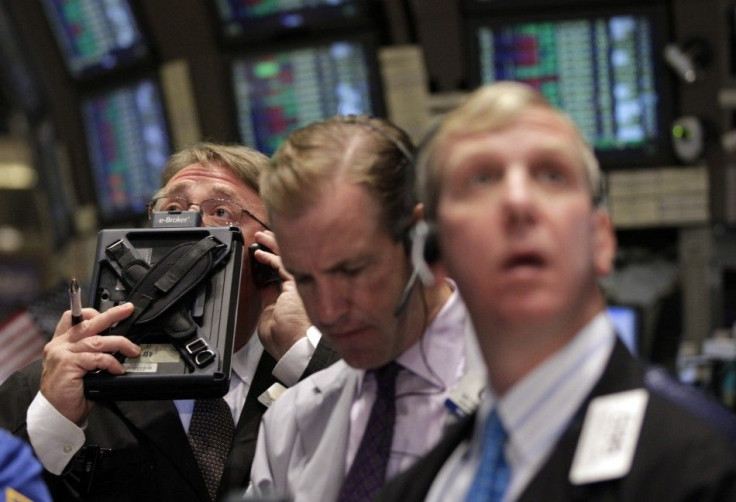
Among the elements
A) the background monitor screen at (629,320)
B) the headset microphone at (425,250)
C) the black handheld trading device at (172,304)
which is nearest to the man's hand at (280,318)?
the black handheld trading device at (172,304)

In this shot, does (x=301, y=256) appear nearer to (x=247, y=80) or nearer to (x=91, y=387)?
(x=91, y=387)

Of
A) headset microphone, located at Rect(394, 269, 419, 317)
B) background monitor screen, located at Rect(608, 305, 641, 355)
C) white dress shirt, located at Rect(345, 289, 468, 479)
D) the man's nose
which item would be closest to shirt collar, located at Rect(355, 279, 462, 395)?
white dress shirt, located at Rect(345, 289, 468, 479)

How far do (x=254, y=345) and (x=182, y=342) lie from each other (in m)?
0.35

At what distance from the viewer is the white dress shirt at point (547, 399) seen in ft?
4.19

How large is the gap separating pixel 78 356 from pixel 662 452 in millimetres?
1335

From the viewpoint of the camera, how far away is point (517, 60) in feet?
18.3

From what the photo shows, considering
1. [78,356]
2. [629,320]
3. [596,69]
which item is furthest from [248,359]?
[596,69]

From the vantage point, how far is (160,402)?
2.46 m

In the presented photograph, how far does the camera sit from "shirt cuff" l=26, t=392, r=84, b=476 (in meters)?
2.30

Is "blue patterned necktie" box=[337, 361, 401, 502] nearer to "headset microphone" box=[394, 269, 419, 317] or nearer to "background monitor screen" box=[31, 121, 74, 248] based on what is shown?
"headset microphone" box=[394, 269, 419, 317]

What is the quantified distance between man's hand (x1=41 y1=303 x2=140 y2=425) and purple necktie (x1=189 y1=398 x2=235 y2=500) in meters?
0.23

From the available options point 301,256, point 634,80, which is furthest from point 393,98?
point 301,256

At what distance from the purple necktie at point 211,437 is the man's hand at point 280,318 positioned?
0.16m

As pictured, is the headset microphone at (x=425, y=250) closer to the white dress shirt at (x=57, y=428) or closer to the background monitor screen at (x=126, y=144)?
the white dress shirt at (x=57, y=428)
